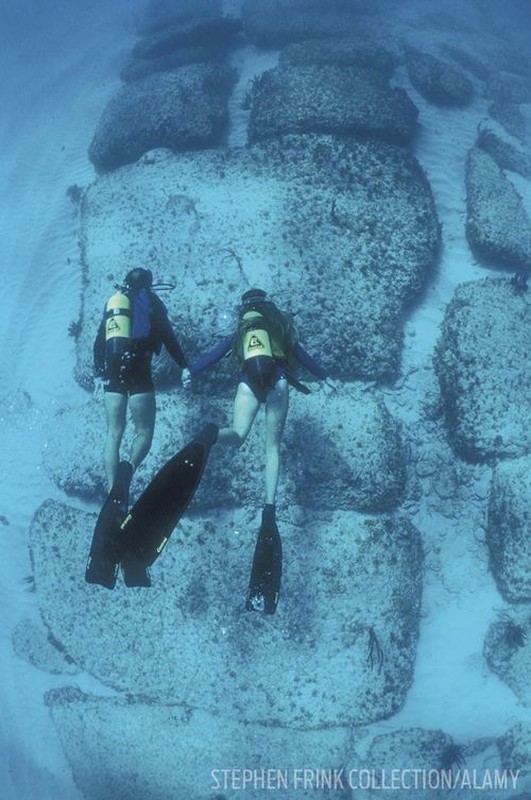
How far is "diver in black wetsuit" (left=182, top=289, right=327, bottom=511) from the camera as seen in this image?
539 centimetres

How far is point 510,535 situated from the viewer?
6930 millimetres

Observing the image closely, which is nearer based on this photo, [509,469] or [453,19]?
[509,469]

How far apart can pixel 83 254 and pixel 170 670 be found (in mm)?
7277

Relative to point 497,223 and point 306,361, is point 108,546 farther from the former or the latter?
point 497,223

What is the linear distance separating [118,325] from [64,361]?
4750mm

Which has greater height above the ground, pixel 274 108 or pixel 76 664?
pixel 274 108

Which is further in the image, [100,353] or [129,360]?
[100,353]

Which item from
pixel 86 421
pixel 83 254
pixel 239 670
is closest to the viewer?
pixel 239 670

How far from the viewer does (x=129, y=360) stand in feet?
17.9

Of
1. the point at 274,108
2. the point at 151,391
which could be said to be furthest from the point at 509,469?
the point at 274,108

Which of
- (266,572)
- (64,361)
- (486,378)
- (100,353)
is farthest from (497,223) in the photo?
(64,361)

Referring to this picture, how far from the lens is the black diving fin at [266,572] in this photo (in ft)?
16.4

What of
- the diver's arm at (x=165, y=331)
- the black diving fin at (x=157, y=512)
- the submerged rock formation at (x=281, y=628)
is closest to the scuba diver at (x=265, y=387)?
the diver's arm at (x=165, y=331)

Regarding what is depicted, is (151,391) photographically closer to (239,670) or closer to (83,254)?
(239,670)
